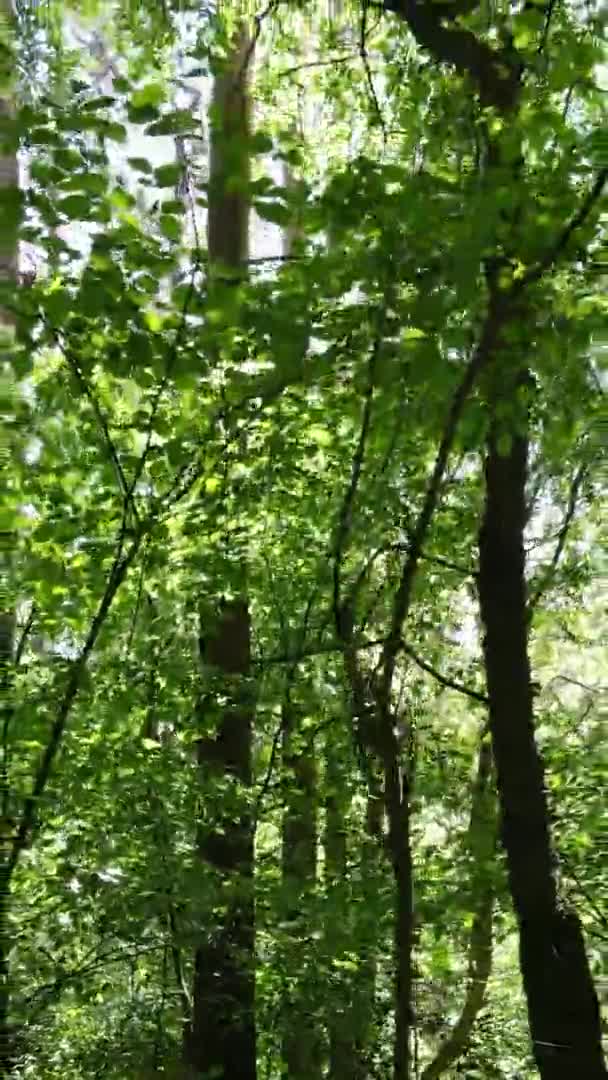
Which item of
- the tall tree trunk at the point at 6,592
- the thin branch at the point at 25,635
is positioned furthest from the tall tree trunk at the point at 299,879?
the thin branch at the point at 25,635

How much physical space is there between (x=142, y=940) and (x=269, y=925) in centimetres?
44

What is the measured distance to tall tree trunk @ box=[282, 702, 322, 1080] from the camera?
9.51 feet

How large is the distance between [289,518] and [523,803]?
4.57ft

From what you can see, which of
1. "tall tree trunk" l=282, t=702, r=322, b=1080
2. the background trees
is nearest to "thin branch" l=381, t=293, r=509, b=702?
the background trees

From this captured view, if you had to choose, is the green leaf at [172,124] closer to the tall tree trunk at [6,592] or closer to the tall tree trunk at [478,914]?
the tall tree trunk at [6,592]

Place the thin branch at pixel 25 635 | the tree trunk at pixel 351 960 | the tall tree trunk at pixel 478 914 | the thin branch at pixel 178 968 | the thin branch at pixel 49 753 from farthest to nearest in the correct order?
the tall tree trunk at pixel 478 914, the thin branch at pixel 25 635, the tree trunk at pixel 351 960, the thin branch at pixel 178 968, the thin branch at pixel 49 753

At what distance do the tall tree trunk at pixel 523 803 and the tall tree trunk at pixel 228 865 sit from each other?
79cm

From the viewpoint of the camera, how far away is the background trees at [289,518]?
195 cm

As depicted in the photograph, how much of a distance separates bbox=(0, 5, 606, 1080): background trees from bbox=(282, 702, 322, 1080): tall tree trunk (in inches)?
0.8

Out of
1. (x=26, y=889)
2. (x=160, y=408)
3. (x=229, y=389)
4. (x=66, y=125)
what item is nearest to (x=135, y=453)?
(x=160, y=408)

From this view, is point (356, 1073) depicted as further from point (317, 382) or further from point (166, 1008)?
point (317, 382)

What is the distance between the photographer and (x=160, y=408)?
2674 mm

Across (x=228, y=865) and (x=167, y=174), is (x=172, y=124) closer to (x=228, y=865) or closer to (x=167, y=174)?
(x=167, y=174)

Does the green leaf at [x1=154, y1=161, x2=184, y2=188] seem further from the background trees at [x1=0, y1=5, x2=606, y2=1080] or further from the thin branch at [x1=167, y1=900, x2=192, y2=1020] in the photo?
the thin branch at [x1=167, y1=900, x2=192, y2=1020]
